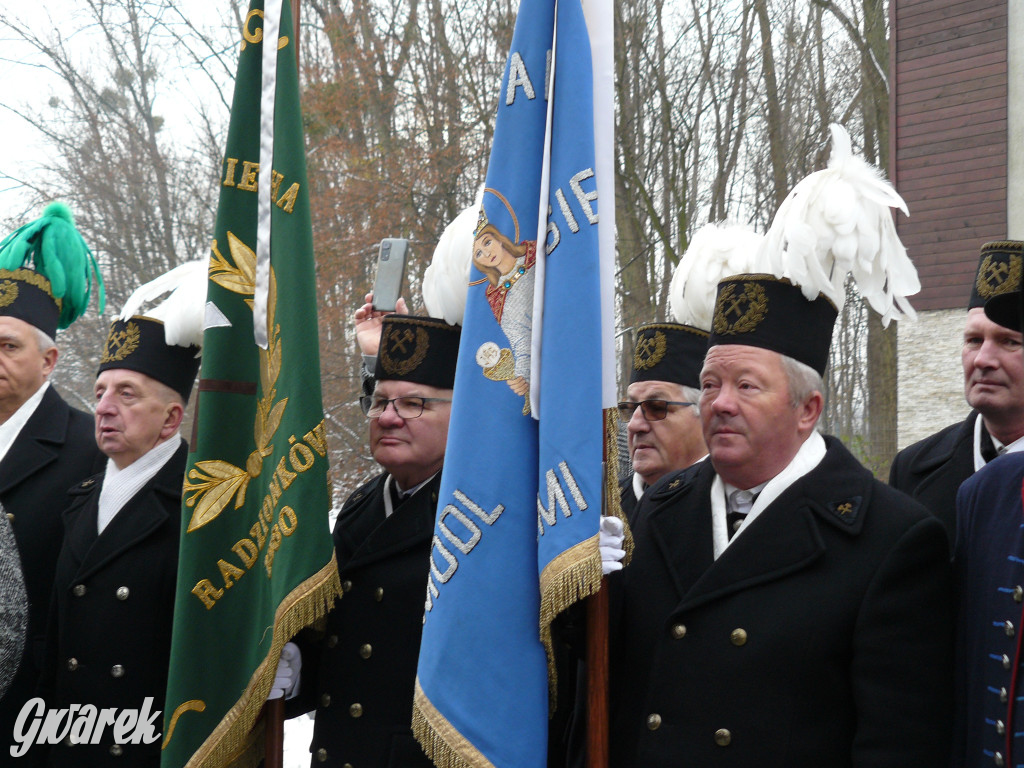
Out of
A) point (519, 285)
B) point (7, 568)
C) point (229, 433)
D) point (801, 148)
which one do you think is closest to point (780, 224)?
point (519, 285)

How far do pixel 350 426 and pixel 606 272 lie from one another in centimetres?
988

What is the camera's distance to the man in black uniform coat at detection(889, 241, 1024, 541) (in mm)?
3525

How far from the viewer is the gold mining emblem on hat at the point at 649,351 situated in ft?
14.7

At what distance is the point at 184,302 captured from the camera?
4031 millimetres

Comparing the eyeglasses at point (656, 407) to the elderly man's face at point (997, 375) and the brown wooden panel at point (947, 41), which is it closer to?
the elderly man's face at point (997, 375)

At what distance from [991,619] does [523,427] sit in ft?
3.98

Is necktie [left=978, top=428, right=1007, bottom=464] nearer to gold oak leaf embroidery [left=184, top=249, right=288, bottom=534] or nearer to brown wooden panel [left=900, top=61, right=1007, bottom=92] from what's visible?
gold oak leaf embroidery [left=184, top=249, right=288, bottom=534]

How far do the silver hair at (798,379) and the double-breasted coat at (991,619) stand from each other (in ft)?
1.57

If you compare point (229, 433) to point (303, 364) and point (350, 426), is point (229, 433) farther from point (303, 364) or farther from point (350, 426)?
point (350, 426)

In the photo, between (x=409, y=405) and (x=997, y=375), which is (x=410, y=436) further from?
(x=997, y=375)

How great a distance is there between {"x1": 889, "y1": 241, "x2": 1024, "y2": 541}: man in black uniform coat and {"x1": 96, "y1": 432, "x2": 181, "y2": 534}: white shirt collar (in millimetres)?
2727

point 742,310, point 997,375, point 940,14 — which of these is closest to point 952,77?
point 940,14

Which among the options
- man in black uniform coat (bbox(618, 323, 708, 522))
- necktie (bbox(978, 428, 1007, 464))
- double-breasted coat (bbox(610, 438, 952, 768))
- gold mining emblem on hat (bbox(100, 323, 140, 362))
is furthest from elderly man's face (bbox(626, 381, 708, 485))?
gold mining emblem on hat (bbox(100, 323, 140, 362))

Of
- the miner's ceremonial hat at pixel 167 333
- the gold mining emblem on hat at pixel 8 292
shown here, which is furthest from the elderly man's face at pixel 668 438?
the gold mining emblem on hat at pixel 8 292
